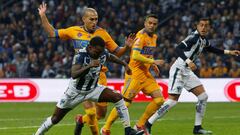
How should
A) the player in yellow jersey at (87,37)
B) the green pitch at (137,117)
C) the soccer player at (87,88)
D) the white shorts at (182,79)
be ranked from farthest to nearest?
the green pitch at (137,117) → the white shorts at (182,79) → the player in yellow jersey at (87,37) → the soccer player at (87,88)

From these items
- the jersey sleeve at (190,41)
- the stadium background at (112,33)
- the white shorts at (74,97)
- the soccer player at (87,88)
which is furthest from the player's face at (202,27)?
the stadium background at (112,33)

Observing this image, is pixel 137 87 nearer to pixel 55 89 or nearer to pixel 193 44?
pixel 193 44

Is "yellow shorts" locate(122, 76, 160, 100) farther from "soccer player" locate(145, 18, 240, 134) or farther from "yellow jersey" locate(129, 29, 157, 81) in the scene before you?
"soccer player" locate(145, 18, 240, 134)

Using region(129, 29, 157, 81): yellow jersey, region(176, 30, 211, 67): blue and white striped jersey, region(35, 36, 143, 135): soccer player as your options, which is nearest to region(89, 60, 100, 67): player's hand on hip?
region(35, 36, 143, 135): soccer player

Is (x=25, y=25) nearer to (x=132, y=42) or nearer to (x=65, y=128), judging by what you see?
(x=65, y=128)

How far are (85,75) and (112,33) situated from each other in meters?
20.3

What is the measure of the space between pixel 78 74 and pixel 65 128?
439 cm

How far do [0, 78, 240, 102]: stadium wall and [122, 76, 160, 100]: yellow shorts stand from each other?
10.5 m

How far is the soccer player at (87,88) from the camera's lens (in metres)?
11.5

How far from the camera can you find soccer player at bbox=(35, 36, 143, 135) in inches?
454

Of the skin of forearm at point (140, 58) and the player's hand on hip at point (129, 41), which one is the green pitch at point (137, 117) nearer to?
the skin of forearm at point (140, 58)

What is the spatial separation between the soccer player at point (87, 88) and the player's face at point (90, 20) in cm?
96

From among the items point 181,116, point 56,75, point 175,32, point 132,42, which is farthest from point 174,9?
point 132,42

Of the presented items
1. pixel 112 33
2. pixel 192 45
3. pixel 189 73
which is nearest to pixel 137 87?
pixel 189 73
